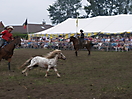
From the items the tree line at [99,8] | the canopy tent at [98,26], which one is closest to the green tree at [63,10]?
the tree line at [99,8]

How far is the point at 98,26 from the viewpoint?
3331 centimetres

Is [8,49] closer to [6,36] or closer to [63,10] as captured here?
[6,36]

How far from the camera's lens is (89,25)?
34875mm

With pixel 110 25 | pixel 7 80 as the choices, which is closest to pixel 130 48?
pixel 110 25

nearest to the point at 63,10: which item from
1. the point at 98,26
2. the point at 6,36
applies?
the point at 98,26

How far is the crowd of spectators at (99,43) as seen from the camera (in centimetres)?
2761

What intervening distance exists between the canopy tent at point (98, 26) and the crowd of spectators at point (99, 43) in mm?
907

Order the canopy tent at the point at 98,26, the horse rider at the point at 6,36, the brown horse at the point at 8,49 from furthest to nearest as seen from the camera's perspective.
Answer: the canopy tent at the point at 98,26, the horse rider at the point at 6,36, the brown horse at the point at 8,49

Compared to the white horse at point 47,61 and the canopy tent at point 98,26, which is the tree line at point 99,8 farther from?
the white horse at point 47,61

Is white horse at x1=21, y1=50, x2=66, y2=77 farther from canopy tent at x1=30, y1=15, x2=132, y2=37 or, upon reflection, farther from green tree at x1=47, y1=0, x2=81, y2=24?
green tree at x1=47, y1=0, x2=81, y2=24

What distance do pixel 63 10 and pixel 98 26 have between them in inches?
1828

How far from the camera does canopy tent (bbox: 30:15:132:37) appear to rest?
30406 mm

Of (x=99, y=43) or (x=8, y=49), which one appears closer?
(x=8, y=49)

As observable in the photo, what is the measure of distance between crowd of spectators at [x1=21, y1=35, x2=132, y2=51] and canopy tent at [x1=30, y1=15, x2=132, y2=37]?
0.91m
